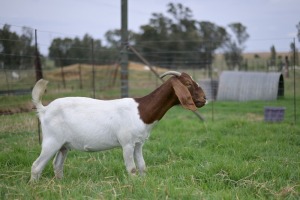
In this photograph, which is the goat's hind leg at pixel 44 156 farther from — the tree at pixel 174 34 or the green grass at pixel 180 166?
the tree at pixel 174 34

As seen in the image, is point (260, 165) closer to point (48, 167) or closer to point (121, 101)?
point (121, 101)

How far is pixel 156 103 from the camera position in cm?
536

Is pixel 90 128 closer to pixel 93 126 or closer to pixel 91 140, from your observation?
pixel 93 126

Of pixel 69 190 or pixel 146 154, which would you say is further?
pixel 146 154

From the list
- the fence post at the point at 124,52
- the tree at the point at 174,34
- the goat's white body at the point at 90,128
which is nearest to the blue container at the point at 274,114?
the fence post at the point at 124,52

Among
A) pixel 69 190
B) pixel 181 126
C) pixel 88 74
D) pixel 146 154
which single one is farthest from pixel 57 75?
pixel 69 190

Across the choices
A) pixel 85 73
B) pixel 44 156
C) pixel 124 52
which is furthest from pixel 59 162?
pixel 85 73

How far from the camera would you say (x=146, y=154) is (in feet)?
22.4

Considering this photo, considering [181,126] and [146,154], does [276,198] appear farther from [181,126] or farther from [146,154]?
[181,126]

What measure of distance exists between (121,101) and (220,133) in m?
3.79

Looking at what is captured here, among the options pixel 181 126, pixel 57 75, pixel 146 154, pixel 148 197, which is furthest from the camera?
pixel 57 75

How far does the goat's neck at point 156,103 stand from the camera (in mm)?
5305

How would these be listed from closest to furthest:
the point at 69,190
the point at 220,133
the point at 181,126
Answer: the point at 69,190, the point at 220,133, the point at 181,126

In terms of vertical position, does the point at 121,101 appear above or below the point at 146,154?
above
